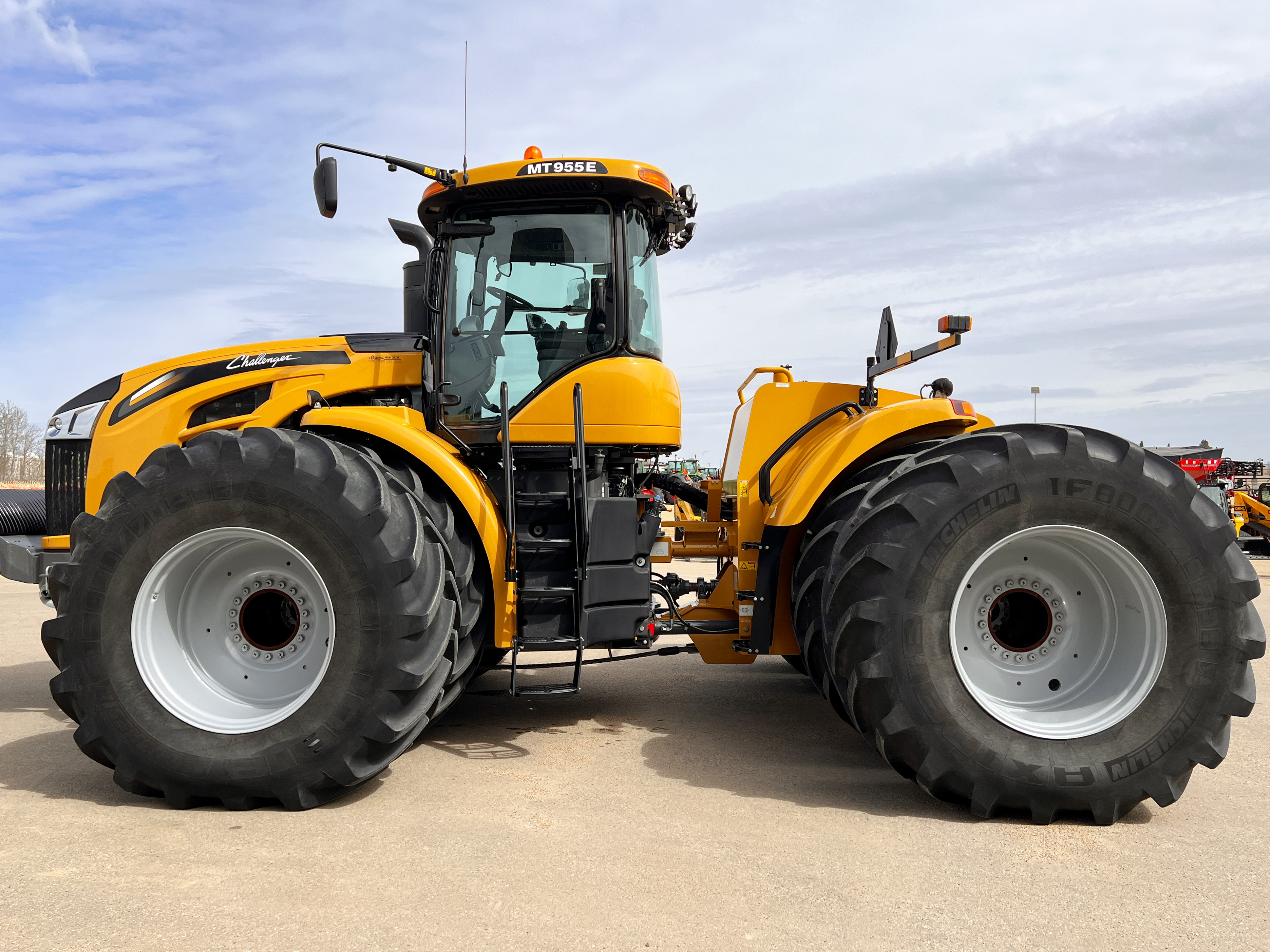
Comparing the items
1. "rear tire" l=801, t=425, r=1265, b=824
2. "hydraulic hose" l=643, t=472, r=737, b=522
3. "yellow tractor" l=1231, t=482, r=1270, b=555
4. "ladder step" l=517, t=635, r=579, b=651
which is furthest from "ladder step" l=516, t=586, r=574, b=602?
"yellow tractor" l=1231, t=482, r=1270, b=555

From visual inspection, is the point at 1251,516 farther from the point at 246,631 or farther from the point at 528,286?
the point at 246,631

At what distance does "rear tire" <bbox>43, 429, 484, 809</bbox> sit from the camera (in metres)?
3.80

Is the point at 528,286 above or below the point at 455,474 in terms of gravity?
above

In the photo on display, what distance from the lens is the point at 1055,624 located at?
4031 mm

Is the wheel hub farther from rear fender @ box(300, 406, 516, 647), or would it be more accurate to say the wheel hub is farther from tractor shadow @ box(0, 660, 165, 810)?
tractor shadow @ box(0, 660, 165, 810)

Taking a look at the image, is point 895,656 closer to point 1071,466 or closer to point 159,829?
point 1071,466

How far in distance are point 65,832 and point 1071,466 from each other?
4250mm

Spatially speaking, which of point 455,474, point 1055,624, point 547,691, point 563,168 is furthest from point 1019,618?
point 563,168

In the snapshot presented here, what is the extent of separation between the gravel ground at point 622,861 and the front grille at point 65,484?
1275mm

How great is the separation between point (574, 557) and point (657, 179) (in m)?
2.06

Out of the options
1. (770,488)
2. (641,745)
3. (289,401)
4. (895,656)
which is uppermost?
(289,401)

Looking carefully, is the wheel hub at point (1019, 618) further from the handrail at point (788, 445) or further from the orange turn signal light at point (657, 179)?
the orange turn signal light at point (657, 179)

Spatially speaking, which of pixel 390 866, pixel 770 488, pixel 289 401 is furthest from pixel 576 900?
pixel 289 401

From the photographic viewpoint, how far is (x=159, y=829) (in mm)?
3559
